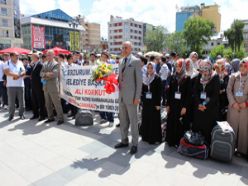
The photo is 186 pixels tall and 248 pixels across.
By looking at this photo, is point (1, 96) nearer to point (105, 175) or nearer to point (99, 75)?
point (99, 75)

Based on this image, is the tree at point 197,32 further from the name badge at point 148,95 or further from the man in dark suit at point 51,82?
the name badge at point 148,95

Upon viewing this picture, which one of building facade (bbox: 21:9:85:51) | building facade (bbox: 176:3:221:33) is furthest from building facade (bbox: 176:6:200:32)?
building facade (bbox: 21:9:85:51)

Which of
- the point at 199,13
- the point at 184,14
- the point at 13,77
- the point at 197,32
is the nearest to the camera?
the point at 13,77

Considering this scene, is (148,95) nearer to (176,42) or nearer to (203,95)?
(203,95)

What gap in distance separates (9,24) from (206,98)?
54.4 meters

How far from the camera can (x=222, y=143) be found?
11.8ft

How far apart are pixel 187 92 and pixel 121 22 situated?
313 feet

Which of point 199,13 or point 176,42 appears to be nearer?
point 176,42

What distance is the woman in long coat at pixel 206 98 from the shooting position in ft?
12.5

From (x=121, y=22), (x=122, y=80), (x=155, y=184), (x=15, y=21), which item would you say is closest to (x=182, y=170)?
(x=155, y=184)

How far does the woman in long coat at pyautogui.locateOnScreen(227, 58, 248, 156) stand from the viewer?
12.3ft

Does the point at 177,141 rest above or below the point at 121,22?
below

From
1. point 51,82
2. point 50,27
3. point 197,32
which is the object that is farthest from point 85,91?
point 50,27

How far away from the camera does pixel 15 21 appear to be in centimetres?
5003
